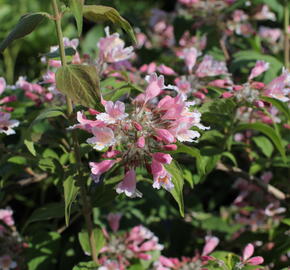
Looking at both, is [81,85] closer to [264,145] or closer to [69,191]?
[69,191]

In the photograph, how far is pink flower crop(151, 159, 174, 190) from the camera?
1419mm

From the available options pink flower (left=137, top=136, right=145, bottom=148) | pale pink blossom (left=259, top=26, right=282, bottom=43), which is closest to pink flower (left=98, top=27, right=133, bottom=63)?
pink flower (left=137, top=136, right=145, bottom=148)

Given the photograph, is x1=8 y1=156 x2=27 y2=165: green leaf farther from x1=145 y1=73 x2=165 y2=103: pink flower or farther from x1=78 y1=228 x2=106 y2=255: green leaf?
x1=145 y1=73 x2=165 y2=103: pink flower

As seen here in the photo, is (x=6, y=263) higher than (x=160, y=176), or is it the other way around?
(x=160, y=176)

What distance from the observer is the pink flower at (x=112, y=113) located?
1.40 m

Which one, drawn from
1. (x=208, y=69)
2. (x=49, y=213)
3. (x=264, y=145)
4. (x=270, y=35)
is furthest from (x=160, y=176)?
(x=270, y=35)

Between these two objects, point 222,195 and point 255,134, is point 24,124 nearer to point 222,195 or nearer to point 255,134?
point 255,134

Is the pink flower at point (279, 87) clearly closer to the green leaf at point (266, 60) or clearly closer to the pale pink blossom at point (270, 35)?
the green leaf at point (266, 60)

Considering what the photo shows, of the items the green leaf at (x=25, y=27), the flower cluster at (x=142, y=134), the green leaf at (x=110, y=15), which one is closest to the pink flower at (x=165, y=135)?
the flower cluster at (x=142, y=134)

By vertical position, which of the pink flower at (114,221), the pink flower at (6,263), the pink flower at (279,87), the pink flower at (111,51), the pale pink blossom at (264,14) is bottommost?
the pink flower at (6,263)

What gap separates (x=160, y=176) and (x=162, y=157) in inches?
Answer: 2.2

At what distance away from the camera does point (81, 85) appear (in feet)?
4.63

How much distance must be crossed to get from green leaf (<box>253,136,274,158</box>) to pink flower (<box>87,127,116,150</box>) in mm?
954

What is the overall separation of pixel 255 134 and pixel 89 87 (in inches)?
47.4
